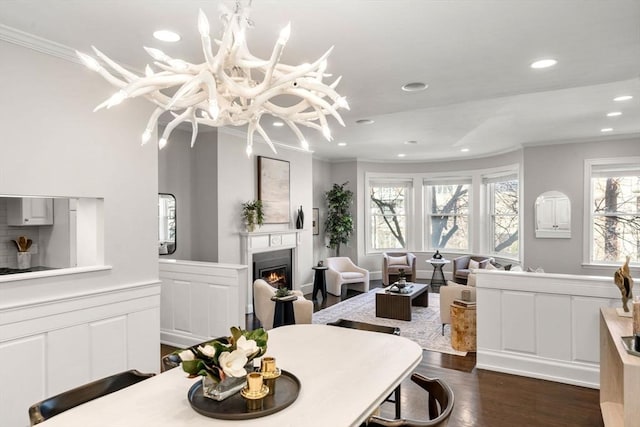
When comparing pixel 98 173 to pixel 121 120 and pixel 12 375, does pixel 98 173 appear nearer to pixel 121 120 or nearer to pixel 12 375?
pixel 121 120

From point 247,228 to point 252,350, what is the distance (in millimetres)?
4522

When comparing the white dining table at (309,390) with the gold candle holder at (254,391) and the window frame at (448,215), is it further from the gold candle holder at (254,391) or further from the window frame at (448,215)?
the window frame at (448,215)

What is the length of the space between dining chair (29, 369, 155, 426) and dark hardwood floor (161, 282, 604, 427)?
1.92 m

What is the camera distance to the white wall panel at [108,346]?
2.92 metres

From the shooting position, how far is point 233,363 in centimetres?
150

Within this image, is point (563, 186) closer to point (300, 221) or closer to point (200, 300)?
point (300, 221)

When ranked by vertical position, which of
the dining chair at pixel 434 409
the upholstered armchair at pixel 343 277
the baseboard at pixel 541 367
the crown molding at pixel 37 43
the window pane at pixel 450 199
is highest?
the crown molding at pixel 37 43

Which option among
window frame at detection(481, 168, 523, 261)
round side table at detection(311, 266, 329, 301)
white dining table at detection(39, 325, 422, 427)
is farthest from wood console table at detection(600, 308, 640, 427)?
window frame at detection(481, 168, 523, 261)

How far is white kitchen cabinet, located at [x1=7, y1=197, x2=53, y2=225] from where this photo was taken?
11.6 ft

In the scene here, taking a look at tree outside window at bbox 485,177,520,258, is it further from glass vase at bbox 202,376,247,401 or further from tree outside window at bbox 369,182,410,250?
glass vase at bbox 202,376,247,401

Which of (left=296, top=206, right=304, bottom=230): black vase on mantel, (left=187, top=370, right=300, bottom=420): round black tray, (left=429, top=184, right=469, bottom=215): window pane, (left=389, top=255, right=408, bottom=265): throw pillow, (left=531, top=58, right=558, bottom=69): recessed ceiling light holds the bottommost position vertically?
(left=389, top=255, right=408, bottom=265): throw pillow

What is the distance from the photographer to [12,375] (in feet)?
8.07

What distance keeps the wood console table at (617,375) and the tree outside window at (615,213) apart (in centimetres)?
451

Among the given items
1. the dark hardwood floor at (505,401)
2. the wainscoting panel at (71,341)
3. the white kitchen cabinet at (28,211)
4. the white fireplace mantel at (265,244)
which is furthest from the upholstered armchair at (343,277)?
the white kitchen cabinet at (28,211)
